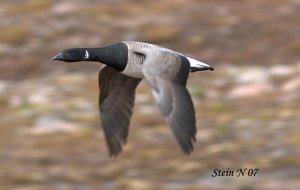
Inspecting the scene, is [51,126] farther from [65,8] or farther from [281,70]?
[65,8]

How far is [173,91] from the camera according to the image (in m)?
9.84

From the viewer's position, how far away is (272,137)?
15.0 meters

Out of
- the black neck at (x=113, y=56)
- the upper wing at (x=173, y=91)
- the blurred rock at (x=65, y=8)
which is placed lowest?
the upper wing at (x=173, y=91)

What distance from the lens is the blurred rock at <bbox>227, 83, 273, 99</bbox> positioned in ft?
56.5

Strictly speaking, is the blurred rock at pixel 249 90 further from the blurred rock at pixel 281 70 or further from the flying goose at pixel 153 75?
the flying goose at pixel 153 75

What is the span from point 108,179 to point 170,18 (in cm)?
764

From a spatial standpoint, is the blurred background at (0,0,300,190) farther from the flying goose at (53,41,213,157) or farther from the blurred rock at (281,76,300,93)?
the flying goose at (53,41,213,157)

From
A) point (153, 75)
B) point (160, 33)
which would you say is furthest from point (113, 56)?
point (160, 33)

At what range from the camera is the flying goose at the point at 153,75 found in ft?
31.7

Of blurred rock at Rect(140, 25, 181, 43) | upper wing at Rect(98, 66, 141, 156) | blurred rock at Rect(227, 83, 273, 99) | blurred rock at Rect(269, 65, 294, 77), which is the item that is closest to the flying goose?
upper wing at Rect(98, 66, 141, 156)

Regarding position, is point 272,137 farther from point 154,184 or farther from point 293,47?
point 293,47

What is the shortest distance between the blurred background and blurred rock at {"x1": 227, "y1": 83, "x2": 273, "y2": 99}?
0.02 m

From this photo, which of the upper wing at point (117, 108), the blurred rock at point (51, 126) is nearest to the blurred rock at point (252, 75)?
the blurred rock at point (51, 126)

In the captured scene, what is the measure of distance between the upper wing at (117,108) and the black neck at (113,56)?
3.41ft
